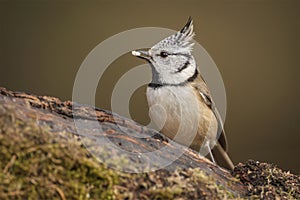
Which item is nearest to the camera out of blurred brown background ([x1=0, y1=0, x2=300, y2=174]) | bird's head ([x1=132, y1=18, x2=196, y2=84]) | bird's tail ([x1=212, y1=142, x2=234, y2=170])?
bird's head ([x1=132, y1=18, x2=196, y2=84])

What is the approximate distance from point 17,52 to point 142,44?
1.66 metres

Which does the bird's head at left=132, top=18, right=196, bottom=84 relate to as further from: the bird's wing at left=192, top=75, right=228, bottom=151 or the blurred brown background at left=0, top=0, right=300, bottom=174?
the blurred brown background at left=0, top=0, right=300, bottom=174

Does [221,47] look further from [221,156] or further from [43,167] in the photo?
[43,167]

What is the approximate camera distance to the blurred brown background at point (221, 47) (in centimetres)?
452

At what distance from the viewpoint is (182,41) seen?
9.23 feet

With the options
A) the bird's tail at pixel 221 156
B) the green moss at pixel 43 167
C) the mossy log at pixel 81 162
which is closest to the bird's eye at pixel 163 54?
the bird's tail at pixel 221 156

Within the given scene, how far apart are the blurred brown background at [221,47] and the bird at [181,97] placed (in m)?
1.60

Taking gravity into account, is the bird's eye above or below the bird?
above

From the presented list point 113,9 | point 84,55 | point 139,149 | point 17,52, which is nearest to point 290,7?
point 113,9

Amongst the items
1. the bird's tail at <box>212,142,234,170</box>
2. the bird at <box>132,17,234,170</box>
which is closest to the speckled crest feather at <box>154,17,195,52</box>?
the bird at <box>132,17,234,170</box>

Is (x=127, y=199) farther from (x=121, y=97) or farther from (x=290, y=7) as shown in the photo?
(x=290, y=7)

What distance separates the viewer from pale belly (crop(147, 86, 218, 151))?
106 inches

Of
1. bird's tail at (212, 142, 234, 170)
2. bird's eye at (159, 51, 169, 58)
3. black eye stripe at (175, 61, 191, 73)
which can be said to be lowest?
bird's tail at (212, 142, 234, 170)

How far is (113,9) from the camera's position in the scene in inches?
184
